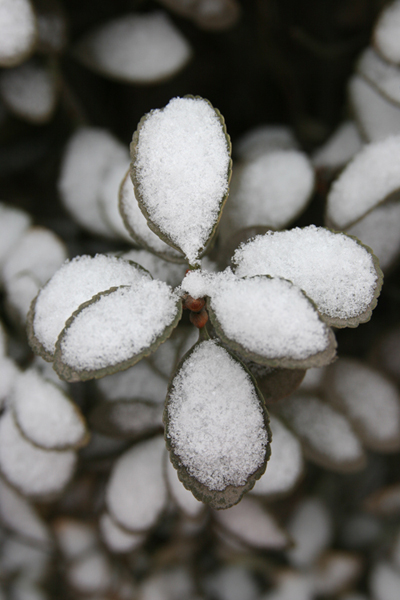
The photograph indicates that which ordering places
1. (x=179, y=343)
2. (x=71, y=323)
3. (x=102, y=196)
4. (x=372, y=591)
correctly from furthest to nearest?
(x=372, y=591)
(x=102, y=196)
(x=179, y=343)
(x=71, y=323)

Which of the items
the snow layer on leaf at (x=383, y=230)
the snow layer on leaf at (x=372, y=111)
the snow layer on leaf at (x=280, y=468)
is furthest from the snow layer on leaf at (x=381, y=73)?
the snow layer on leaf at (x=280, y=468)

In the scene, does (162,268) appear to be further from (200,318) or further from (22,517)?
(22,517)

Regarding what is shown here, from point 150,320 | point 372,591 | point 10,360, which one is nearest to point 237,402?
point 150,320

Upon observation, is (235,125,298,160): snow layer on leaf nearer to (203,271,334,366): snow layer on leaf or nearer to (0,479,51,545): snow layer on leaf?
(203,271,334,366): snow layer on leaf

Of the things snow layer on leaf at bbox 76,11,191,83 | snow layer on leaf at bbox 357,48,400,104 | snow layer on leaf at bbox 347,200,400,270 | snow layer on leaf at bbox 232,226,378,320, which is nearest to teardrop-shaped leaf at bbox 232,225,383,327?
snow layer on leaf at bbox 232,226,378,320

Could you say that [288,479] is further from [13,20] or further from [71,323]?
[13,20]

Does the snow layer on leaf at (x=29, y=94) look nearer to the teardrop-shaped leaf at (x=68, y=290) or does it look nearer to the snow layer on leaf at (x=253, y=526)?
the teardrop-shaped leaf at (x=68, y=290)

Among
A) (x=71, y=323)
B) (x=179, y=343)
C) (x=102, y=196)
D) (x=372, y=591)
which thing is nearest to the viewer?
(x=71, y=323)
